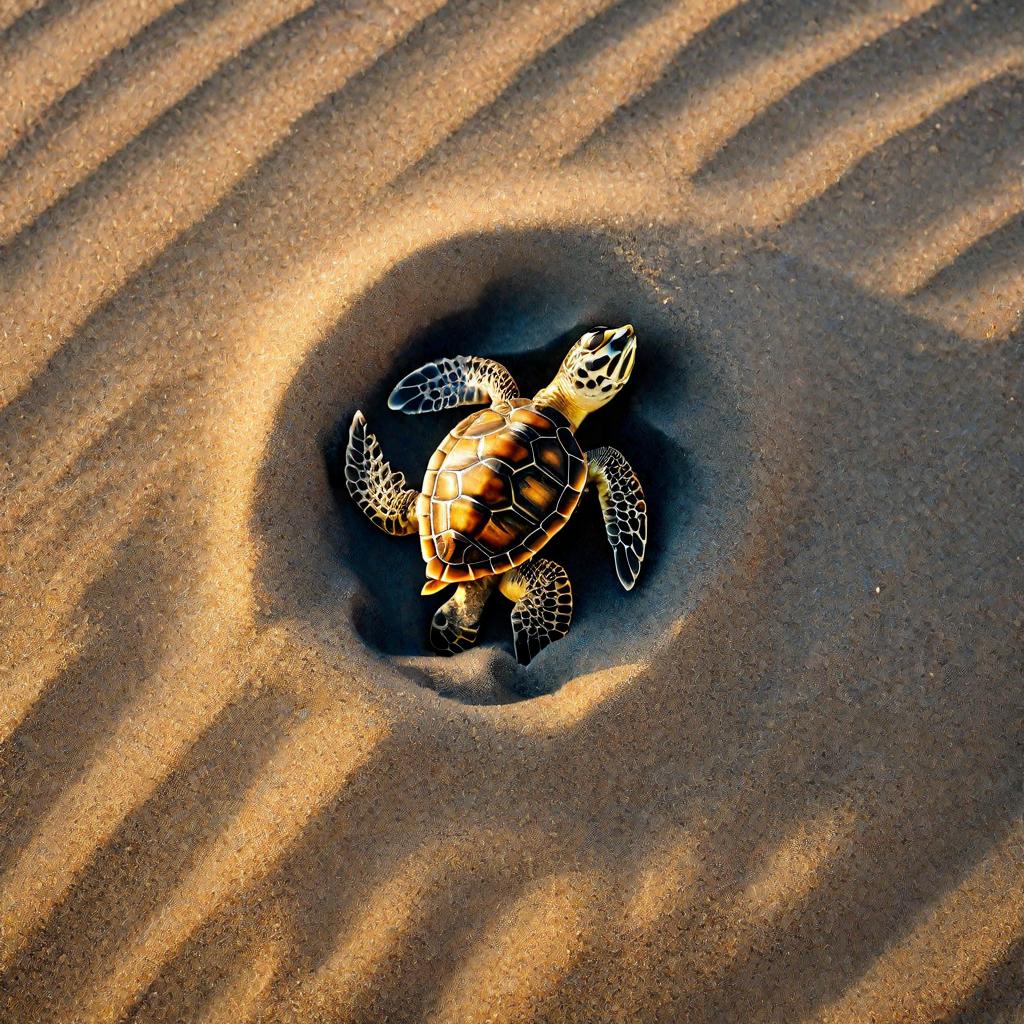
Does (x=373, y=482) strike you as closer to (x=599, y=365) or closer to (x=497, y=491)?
(x=497, y=491)

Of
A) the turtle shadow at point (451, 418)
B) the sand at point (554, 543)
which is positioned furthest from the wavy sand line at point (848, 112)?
the turtle shadow at point (451, 418)

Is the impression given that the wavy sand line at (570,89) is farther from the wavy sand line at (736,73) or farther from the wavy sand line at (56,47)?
the wavy sand line at (56,47)

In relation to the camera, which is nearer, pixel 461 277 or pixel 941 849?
pixel 941 849

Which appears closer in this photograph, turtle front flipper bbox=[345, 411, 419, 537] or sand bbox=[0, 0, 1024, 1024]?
sand bbox=[0, 0, 1024, 1024]

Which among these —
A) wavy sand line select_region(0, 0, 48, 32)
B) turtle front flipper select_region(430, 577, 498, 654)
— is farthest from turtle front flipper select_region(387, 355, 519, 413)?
wavy sand line select_region(0, 0, 48, 32)

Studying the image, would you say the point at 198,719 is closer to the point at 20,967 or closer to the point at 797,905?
the point at 20,967

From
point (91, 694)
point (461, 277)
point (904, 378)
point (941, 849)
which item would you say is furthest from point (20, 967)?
point (904, 378)

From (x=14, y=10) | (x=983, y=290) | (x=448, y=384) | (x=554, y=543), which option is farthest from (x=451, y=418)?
(x=14, y=10)

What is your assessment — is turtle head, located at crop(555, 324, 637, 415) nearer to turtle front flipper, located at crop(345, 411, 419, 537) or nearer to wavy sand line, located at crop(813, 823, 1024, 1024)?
turtle front flipper, located at crop(345, 411, 419, 537)
